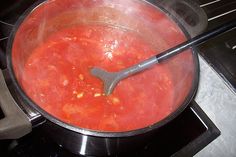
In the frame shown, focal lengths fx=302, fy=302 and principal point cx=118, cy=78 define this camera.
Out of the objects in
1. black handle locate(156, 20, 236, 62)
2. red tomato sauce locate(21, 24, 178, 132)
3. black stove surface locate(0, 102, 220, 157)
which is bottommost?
black stove surface locate(0, 102, 220, 157)

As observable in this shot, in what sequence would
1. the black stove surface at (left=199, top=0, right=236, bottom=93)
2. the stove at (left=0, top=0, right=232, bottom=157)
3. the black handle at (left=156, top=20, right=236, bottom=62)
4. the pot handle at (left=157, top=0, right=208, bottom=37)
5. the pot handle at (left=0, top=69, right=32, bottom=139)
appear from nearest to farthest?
1. the pot handle at (left=0, top=69, right=32, bottom=139)
2. the black handle at (left=156, top=20, right=236, bottom=62)
3. the stove at (left=0, top=0, right=232, bottom=157)
4. the pot handle at (left=157, top=0, right=208, bottom=37)
5. the black stove surface at (left=199, top=0, right=236, bottom=93)

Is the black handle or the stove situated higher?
the black handle

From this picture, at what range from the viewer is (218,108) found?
107 cm

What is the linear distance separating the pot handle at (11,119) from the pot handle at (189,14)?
59cm

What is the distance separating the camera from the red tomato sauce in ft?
2.90

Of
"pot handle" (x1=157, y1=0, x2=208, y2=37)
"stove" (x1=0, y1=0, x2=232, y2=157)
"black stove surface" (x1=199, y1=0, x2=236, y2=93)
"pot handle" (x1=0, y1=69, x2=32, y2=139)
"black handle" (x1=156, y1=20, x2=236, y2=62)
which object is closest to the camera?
"pot handle" (x1=0, y1=69, x2=32, y2=139)

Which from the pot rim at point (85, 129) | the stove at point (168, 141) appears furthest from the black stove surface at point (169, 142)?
Answer: the pot rim at point (85, 129)

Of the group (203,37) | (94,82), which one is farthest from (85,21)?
(203,37)

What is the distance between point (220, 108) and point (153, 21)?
1.27 feet

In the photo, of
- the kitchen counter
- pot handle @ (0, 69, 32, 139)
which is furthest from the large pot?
the kitchen counter

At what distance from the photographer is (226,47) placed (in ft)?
3.89

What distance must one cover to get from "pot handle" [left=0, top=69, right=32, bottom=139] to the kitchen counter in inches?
22.0

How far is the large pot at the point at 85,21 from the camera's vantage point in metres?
0.68

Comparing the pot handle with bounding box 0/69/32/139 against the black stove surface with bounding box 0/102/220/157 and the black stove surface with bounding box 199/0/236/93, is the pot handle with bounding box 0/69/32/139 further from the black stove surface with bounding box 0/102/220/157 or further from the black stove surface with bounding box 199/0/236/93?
the black stove surface with bounding box 199/0/236/93
